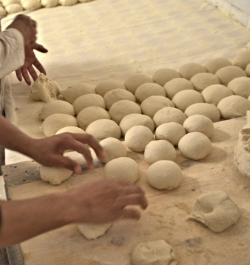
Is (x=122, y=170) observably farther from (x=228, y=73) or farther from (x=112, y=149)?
(x=228, y=73)

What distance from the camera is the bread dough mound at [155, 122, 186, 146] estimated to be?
1936mm

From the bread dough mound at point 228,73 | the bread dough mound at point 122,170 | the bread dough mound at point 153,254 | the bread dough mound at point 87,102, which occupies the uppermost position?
the bread dough mound at point 122,170

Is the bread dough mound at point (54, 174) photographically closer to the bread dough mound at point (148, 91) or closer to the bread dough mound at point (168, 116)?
the bread dough mound at point (168, 116)

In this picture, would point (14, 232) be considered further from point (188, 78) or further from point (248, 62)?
point (248, 62)

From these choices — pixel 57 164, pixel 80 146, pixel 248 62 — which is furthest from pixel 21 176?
pixel 248 62

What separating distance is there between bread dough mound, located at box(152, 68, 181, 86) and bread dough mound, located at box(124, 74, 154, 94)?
0.18 ft

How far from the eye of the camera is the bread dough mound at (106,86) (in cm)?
256

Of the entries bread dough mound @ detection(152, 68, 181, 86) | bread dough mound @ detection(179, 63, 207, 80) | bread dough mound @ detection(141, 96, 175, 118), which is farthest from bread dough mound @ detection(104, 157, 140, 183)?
bread dough mound @ detection(179, 63, 207, 80)

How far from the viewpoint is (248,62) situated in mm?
2760

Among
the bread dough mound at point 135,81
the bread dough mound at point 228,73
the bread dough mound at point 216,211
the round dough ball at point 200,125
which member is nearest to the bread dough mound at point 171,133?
the round dough ball at point 200,125

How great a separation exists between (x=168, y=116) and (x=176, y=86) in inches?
16.7

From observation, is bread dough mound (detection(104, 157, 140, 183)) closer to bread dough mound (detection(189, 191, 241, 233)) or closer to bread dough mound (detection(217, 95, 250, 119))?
bread dough mound (detection(189, 191, 241, 233))

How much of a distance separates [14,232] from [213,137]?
1314 mm

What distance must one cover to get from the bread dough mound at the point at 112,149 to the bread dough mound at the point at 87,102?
1.87 feet
